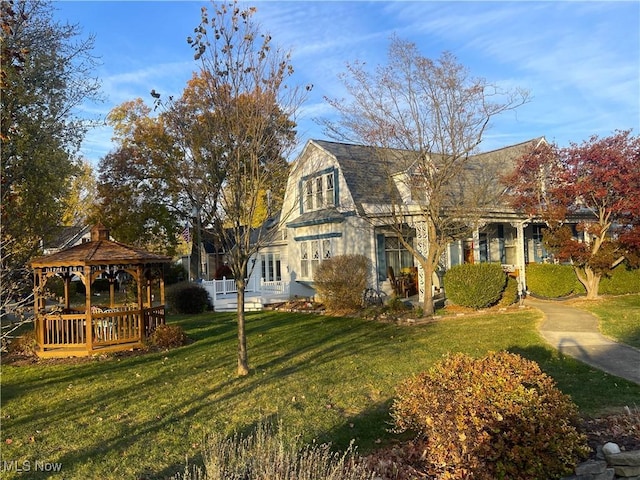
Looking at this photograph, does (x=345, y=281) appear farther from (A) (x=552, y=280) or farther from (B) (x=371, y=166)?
(A) (x=552, y=280)

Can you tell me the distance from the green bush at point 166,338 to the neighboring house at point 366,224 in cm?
618

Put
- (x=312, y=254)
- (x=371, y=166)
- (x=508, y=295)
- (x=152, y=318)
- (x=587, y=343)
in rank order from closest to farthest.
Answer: (x=587, y=343) < (x=152, y=318) < (x=508, y=295) < (x=371, y=166) < (x=312, y=254)

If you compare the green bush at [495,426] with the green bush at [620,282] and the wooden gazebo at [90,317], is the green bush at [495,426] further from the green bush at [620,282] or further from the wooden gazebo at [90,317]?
the green bush at [620,282]

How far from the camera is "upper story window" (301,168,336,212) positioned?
66.5 feet

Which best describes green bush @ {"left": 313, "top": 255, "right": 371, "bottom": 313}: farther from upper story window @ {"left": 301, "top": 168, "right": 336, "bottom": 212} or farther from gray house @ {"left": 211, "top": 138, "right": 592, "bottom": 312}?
upper story window @ {"left": 301, "top": 168, "right": 336, "bottom": 212}

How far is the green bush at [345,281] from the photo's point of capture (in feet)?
54.3

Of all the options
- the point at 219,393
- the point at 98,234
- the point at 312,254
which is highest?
the point at 98,234

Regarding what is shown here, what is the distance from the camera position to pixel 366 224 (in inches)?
736

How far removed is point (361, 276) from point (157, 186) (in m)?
21.4

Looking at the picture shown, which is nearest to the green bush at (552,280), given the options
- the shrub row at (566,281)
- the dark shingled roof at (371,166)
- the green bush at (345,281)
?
the shrub row at (566,281)

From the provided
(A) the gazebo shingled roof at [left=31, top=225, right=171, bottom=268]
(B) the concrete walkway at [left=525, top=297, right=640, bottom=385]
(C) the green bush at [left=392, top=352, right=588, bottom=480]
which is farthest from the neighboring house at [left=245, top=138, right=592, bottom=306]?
(C) the green bush at [left=392, top=352, right=588, bottom=480]

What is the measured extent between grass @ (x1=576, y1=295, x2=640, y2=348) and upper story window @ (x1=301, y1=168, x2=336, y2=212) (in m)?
10.1

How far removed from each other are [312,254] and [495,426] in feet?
57.1

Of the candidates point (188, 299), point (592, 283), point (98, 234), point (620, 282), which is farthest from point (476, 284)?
point (188, 299)
